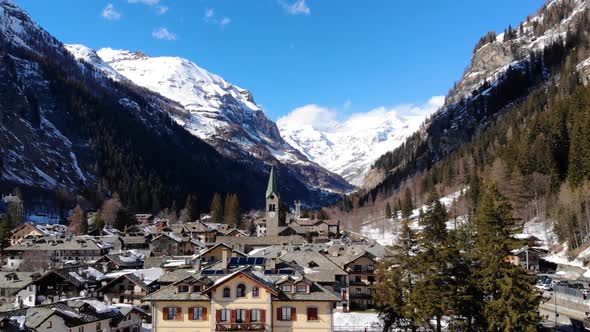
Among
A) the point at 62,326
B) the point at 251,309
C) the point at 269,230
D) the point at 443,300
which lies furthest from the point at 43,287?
the point at 269,230

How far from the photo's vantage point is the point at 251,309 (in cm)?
4962

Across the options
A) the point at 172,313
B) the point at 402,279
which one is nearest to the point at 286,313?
the point at 172,313

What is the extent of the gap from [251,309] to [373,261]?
36609 millimetres

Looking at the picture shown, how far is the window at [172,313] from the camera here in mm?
50500

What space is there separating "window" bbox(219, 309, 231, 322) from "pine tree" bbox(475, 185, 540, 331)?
71.8ft

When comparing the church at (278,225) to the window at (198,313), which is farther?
the church at (278,225)

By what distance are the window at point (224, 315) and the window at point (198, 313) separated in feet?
5.57

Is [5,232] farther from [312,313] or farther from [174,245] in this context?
[312,313]

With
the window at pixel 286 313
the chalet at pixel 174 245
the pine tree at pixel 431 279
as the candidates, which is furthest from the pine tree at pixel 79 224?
the pine tree at pixel 431 279

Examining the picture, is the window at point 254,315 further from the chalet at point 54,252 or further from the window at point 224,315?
the chalet at point 54,252

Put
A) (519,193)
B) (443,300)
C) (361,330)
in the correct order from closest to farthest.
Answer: (443,300), (361,330), (519,193)

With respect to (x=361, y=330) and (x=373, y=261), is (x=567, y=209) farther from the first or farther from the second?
(x=361, y=330)

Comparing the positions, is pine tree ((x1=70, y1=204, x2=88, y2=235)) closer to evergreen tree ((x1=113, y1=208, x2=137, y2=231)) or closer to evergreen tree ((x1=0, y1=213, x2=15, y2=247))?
evergreen tree ((x1=113, y1=208, x2=137, y2=231))

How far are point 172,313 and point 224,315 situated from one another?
4.94 metres
